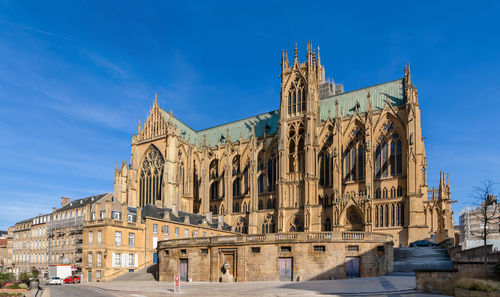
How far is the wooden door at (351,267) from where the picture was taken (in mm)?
35156

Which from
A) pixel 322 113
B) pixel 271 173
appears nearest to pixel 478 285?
pixel 271 173

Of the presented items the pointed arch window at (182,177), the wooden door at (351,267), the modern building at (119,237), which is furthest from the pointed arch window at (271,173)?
the wooden door at (351,267)

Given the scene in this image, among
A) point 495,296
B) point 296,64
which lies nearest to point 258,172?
point 296,64

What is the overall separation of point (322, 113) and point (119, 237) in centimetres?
3520

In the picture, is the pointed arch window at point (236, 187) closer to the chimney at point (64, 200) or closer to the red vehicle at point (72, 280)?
the chimney at point (64, 200)

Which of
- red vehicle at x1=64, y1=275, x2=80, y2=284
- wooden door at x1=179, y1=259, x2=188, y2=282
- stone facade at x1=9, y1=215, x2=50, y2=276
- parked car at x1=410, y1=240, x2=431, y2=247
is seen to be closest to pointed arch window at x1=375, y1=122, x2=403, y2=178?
parked car at x1=410, y1=240, x2=431, y2=247

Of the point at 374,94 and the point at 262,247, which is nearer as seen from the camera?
the point at 262,247

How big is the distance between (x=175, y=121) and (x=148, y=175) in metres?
12.3

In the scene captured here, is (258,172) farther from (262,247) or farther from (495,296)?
(495,296)

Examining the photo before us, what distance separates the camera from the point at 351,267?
35.3 meters

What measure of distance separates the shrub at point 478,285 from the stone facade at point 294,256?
14070 millimetres

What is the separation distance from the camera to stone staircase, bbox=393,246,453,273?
39.2 meters

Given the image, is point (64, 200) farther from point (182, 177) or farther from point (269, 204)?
point (269, 204)

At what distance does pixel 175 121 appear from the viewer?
86375 mm
